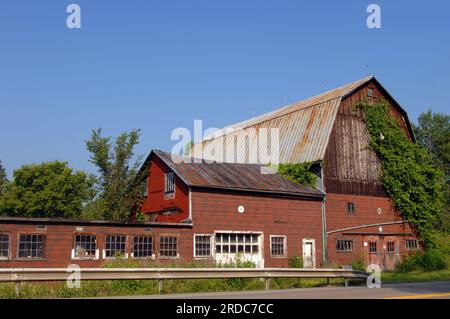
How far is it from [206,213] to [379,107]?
1704 cm

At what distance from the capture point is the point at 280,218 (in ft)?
104

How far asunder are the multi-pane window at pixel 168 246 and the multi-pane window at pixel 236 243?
8.96 feet

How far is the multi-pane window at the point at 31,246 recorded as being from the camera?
2336cm

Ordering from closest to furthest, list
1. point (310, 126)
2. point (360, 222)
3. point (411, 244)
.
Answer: point (360, 222)
point (411, 244)
point (310, 126)

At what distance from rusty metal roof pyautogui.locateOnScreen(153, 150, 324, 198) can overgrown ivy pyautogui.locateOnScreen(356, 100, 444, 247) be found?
6910 mm

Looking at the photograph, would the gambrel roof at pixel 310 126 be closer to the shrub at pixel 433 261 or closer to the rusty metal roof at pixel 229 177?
the rusty metal roof at pixel 229 177

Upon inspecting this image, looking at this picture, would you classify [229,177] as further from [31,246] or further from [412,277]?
[31,246]

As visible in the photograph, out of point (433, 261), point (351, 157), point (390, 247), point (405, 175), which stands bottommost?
point (433, 261)

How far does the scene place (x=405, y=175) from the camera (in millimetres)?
37719

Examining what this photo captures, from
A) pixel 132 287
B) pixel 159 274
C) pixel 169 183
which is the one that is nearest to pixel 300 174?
pixel 169 183

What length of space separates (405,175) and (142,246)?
2057 cm

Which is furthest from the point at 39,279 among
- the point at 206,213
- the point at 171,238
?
the point at 206,213

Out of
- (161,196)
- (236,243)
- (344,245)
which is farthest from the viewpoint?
(344,245)

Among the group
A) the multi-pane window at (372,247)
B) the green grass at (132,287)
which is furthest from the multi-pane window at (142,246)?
the multi-pane window at (372,247)
